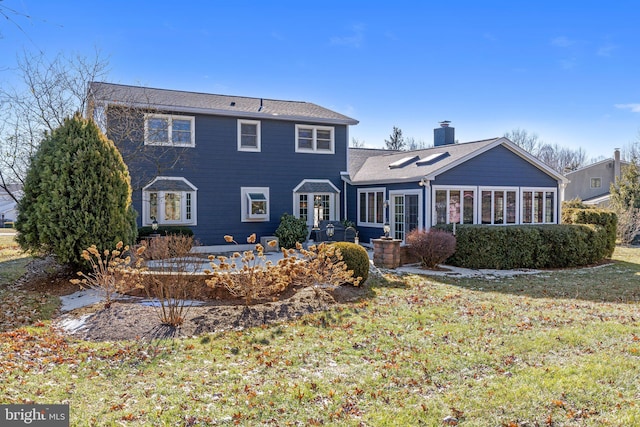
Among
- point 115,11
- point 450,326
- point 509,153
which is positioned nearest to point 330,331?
point 450,326

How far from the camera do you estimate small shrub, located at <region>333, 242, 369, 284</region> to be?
8695mm

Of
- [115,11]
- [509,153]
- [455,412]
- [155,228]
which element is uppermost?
[115,11]

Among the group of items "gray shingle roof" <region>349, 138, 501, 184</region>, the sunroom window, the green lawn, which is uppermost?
"gray shingle roof" <region>349, 138, 501, 184</region>

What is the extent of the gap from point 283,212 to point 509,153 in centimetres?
850

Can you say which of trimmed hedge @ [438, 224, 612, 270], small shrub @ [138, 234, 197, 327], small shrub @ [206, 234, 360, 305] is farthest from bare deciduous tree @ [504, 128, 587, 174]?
small shrub @ [138, 234, 197, 327]

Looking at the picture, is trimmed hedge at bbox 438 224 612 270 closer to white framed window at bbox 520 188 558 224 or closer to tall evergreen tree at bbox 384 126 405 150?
white framed window at bbox 520 188 558 224

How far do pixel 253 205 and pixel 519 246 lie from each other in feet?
29.2

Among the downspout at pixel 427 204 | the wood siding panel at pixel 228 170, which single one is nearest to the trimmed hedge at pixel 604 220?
the downspout at pixel 427 204

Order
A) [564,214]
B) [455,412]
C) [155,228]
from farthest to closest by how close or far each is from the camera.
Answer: [564,214]
[155,228]
[455,412]

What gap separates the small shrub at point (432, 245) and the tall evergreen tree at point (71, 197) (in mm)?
7428

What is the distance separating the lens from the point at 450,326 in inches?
251

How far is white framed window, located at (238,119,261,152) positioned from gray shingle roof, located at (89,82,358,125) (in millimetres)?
316

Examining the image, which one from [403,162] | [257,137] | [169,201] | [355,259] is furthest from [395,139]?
[355,259]

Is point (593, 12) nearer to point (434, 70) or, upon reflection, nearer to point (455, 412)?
point (434, 70)
